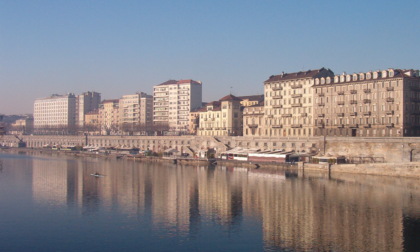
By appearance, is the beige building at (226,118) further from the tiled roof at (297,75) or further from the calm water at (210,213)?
the calm water at (210,213)

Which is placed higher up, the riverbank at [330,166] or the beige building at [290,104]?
the beige building at [290,104]

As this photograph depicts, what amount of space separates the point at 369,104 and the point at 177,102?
298 ft

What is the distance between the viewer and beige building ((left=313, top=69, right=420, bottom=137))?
273ft

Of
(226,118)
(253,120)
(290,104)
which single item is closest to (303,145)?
(290,104)

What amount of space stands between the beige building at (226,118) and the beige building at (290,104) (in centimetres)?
1155

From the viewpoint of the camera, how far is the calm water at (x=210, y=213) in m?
36.2

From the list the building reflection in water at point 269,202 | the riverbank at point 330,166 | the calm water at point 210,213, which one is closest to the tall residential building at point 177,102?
the riverbank at point 330,166

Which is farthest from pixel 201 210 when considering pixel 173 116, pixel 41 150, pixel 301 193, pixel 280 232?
pixel 173 116

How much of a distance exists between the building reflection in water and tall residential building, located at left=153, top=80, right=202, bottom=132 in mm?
87548

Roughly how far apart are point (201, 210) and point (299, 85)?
59.2m

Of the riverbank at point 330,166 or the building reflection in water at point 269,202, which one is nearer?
the building reflection in water at point 269,202

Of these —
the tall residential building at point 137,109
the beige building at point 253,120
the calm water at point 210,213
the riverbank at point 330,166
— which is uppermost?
the tall residential building at point 137,109

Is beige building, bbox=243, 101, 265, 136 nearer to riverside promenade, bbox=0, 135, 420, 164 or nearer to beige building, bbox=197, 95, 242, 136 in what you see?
beige building, bbox=197, 95, 242, 136

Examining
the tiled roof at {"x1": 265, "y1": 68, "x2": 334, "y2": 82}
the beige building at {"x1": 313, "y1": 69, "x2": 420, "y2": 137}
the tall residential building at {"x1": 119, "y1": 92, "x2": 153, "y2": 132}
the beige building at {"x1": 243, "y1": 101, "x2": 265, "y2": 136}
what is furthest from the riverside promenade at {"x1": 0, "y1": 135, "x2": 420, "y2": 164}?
the tall residential building at {"x1": 119, "y1": 92, "x2": 153, "y2": 132}
